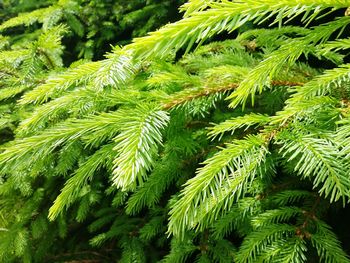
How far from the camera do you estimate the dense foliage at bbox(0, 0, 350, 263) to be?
0.88m

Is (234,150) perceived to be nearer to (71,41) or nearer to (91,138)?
(91,138)

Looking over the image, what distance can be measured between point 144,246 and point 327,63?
1.93 meters

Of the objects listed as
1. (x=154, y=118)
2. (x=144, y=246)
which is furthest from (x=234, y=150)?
(x=144, y=246)

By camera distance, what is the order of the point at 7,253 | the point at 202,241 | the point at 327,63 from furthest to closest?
the point at 327,63 → the point at 7,253 → the point at 202,241

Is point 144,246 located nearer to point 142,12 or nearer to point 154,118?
point 154,118

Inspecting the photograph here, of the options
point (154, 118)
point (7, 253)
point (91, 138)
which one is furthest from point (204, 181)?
point (7, 253)

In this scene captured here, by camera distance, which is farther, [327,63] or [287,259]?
[327,63]

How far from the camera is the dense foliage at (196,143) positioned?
0.88 metres

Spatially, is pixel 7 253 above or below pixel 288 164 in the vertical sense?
below

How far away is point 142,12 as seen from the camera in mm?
2926

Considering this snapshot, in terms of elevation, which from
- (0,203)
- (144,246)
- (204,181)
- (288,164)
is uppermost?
(204,181)

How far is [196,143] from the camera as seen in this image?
1.25 m

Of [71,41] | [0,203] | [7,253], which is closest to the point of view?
[7,253]

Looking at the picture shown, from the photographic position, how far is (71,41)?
3662mm
